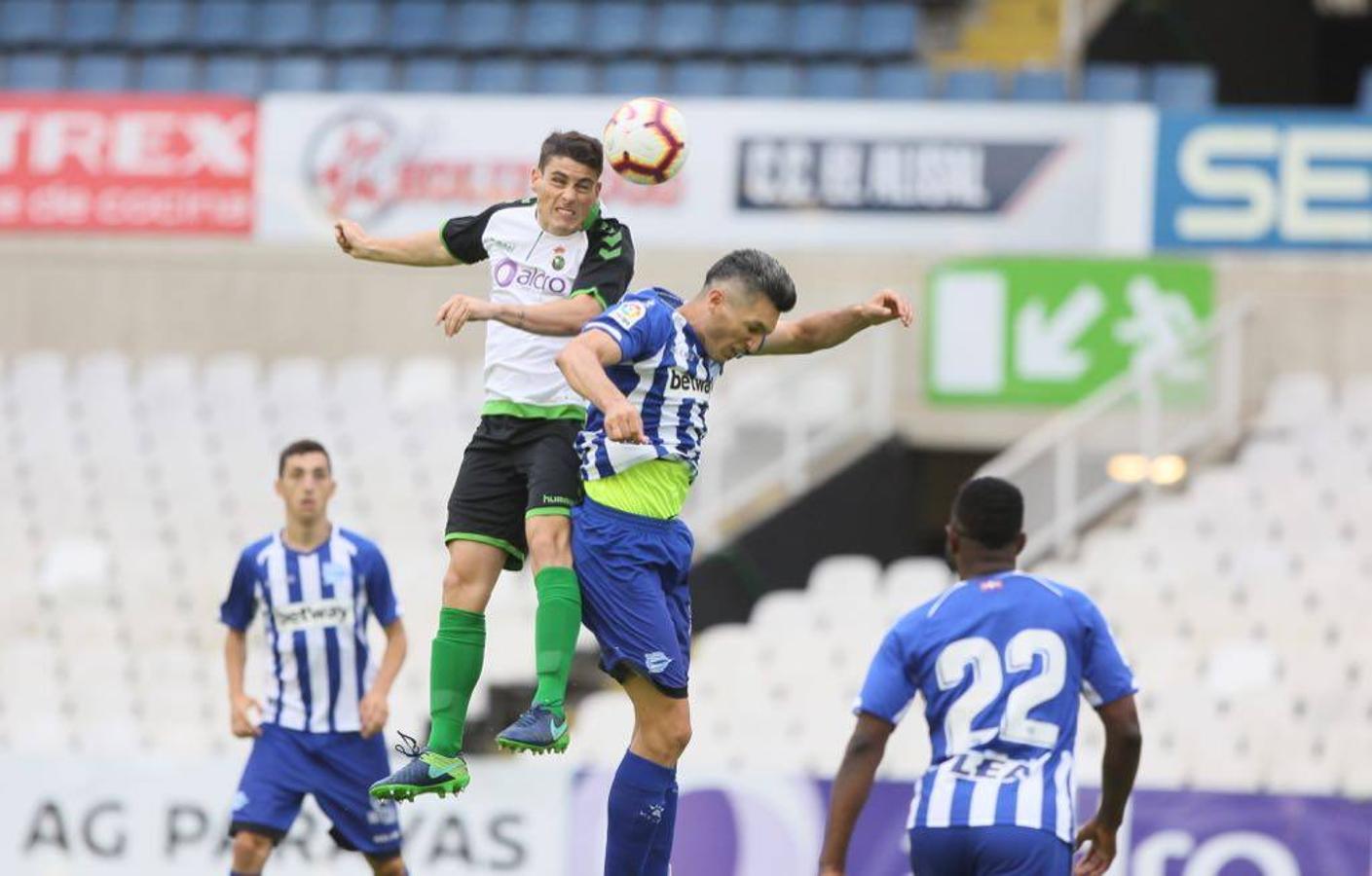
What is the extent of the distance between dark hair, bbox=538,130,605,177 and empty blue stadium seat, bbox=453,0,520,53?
39.0 feet

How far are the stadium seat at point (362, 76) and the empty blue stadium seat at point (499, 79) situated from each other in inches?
25.3

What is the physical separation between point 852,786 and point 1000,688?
44 centimetres

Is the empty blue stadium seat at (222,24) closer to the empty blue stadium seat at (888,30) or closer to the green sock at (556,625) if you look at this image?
the empty blue stadium seat at (888,30)

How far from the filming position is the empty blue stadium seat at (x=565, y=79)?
17.9m

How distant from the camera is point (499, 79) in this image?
714 inches

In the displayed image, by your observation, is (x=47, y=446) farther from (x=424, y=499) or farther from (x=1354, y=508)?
(x=1354, y=508)

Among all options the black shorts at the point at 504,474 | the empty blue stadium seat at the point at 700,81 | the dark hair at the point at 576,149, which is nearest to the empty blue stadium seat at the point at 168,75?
the empty blue stadium seat at the point at 700,81

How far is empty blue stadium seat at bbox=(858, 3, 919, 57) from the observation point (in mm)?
18266

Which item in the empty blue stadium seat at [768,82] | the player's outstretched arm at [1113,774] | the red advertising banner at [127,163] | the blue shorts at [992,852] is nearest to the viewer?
the blue shorts at [992,852]

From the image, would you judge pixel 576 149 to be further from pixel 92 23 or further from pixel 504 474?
pixel 92 23

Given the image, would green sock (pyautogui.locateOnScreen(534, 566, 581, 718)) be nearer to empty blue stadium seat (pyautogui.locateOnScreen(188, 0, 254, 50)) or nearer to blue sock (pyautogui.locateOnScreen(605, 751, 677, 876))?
blue sock (pyautogui.locateOnScreen(605, 751, 677, 876))

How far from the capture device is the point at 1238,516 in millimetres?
13891

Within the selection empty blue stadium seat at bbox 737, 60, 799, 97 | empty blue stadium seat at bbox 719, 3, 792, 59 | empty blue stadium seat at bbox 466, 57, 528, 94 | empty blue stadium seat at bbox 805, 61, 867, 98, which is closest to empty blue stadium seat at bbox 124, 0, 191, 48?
empty blue stadium seat at bbox 466, 57, 528, 94

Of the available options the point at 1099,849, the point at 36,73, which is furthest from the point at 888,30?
the point at 1099,849
